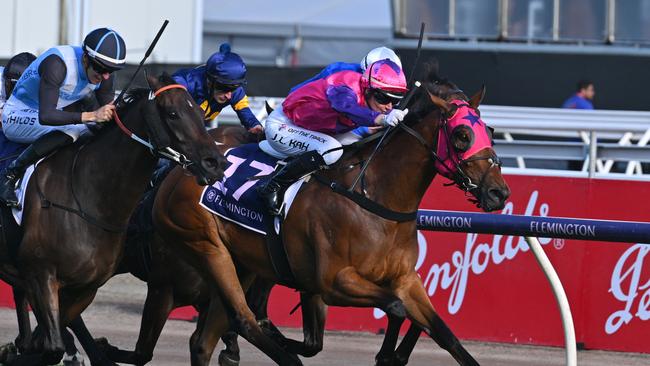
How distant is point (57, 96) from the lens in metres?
7.24

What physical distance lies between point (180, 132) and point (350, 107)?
0.88 m

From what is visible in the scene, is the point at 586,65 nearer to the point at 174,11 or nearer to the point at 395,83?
the point at 174,11

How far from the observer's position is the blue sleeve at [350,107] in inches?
279

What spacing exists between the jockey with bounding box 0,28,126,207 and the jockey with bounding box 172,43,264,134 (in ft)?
1.68

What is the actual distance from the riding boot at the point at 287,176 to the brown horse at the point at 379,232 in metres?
0.08

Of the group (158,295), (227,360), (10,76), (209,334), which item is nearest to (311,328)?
(227,360)

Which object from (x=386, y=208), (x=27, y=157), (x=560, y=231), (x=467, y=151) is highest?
(x=467, y=151)

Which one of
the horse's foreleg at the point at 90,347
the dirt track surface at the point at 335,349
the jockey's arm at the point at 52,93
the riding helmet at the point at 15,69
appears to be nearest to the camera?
the jockey's arm at the point at 52,93

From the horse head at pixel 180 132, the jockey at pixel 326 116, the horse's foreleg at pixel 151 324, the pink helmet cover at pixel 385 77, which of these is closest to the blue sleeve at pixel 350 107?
the jockey at pixel 326 116

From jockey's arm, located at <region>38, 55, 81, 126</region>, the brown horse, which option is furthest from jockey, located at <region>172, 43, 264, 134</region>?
the brown horse

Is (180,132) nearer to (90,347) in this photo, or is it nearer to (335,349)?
(90,347)

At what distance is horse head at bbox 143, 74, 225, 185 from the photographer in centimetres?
681

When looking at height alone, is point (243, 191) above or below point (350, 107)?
below

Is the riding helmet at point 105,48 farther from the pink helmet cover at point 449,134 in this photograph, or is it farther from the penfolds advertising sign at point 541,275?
the penfolds advertising sign at point 541,275
